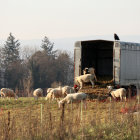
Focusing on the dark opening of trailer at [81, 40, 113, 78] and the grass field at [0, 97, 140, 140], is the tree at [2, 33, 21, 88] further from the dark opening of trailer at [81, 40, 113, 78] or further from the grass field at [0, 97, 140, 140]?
the grass field at [0, 97, 140, 140]

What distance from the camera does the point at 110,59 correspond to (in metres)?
25.8

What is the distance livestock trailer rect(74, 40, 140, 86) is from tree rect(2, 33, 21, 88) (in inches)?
1740

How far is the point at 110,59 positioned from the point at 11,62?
5417 centimetres

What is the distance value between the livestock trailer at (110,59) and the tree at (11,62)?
44.2m

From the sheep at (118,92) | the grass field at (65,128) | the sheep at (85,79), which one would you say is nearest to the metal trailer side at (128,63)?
the sheep at (118,92)

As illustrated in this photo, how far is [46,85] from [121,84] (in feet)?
161

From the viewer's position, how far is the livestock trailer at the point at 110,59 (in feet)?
72.1

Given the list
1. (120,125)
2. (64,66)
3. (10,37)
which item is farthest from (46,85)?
(120,125)

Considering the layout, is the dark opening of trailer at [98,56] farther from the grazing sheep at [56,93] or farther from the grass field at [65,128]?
the grass field at [65,128]

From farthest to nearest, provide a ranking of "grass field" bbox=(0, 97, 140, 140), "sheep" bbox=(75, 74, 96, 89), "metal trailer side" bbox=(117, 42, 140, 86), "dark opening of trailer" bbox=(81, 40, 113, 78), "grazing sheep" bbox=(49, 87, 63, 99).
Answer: "dark opening of trailer" bbox=(81, 40, 113, 78) < "grazing sheep" bbox=(49, 87, 63, 99) < "sheep" bbox=(75, 74, 96, 89) < "metal trailer side" bbox=(117, 42, 140, 86) < "grass field" bbox=(0, 97, 140, 140)

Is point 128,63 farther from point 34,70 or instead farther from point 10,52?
point 10,52

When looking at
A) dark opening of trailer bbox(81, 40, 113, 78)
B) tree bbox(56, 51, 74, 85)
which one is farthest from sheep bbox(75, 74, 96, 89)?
tree bbox(56, 51, 74, 85)

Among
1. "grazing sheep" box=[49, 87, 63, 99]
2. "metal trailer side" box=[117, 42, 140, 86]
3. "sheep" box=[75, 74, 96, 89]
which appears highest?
"metal trailer side" box=[117, 42, 140, 86]

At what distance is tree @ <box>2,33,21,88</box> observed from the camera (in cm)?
6988
